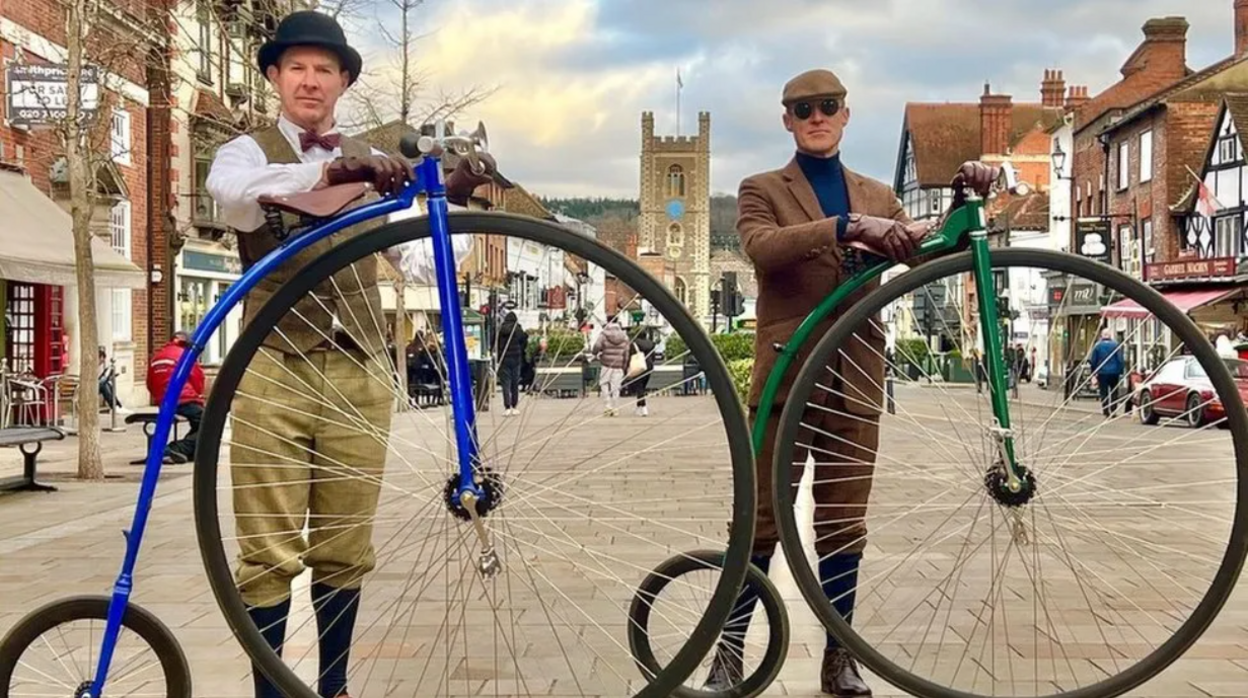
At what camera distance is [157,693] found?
4215 millimetres

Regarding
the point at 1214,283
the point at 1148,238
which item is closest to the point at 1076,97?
the point at 1148,238

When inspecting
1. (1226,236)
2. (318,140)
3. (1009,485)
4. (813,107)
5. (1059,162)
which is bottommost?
(1009,485)

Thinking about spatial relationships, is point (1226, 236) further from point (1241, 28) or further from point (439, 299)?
point (439, 299)

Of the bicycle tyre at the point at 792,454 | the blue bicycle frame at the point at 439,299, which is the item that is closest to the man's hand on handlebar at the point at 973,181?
the bicycle tyre at the point at 792,454

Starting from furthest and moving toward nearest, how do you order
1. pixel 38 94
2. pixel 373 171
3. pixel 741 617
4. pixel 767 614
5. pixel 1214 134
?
pixel 1214 134 → pixel 38 94 → pixel 741 617 → pixel 767 614 → pixel 373 171

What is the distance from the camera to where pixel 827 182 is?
13.7ft

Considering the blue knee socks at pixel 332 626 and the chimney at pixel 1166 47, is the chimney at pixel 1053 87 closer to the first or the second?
the chimney at pixel 1166 47

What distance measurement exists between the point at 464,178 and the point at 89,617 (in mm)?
1575

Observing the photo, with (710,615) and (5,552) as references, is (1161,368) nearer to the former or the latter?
(710,615)

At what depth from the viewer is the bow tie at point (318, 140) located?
3.55 meters

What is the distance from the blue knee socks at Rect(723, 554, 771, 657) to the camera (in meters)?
4.01

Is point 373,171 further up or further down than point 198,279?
further down

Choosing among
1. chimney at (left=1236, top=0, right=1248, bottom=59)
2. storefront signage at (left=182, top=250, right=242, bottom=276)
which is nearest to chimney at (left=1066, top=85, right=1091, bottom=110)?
chimney at (left=1236, top=0, right=1248, bottom=59)

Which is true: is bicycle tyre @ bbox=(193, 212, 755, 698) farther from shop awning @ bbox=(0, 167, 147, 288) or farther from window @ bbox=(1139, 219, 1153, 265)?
window @ bbox=(1139, 219, 1153, 265)
